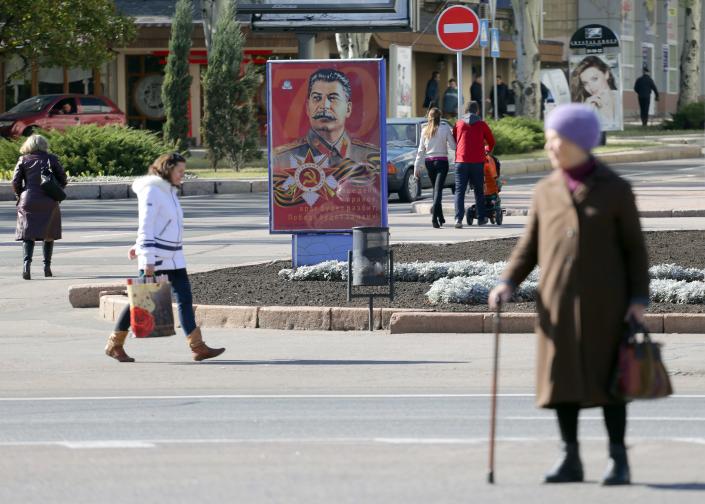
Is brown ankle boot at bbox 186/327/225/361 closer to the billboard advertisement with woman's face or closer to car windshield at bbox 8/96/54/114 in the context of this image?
the billboard advertisement with woman's face

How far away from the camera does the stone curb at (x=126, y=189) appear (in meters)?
32.3

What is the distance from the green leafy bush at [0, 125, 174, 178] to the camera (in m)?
34.8

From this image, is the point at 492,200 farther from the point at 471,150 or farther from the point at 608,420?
the point at 608,420

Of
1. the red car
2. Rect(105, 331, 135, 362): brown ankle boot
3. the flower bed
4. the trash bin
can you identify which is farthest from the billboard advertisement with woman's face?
Rect(105, 331, 135, 362): brown ankle boot

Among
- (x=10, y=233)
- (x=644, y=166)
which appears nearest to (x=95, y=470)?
(x=10, y=233)

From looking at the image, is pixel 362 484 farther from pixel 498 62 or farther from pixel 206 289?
pixel 498 62

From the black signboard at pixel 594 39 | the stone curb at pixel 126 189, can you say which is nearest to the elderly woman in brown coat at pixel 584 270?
the stone curb at pixel 126 189

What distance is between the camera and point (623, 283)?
688 centimetres

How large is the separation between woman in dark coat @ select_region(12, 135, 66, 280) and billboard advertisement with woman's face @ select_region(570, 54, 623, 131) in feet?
79.9

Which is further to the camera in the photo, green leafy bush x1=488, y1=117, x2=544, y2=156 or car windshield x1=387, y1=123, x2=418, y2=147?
green leafy bush x1=488, y1=117, x2=544, y2=156

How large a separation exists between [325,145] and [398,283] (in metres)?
1.65

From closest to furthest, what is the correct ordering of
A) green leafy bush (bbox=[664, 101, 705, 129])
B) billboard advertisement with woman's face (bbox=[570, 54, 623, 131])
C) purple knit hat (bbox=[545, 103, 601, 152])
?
purple knit hat (bbox=[545, 103, 601, 152]), billboard advertisement with woman's face (bbox=[570, 54, 623, 131]), green leafy bush (bbox=[664, 101, 705, 129])

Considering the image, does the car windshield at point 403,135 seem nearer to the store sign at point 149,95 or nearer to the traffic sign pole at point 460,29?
the traffic sign pole at point 460,29

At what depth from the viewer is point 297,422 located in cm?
928
